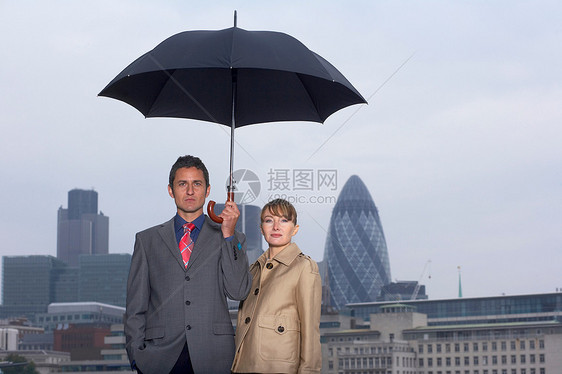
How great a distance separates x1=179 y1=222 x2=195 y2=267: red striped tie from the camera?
8320 millimetres

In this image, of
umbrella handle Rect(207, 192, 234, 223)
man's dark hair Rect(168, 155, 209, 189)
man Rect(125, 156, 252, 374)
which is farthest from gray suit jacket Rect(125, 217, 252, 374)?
man's dark hair Rect(168, 155, 209, 189)

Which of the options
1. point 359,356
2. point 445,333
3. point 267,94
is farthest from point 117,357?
point 267,94

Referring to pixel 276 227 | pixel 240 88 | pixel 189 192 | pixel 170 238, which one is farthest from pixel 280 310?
pixel 240 88

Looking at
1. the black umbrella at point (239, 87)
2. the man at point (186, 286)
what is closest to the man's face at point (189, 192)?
the man at point (186, 286)

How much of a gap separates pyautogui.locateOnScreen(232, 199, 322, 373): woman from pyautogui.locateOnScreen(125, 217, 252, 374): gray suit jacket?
171 millimetres

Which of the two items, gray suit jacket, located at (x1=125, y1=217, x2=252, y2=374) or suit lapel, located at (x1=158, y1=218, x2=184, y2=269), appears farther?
suit lapel, located at (x1=158, y1=218, x2=184, y2=269)

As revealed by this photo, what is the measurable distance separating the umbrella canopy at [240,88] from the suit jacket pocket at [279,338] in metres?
2.47

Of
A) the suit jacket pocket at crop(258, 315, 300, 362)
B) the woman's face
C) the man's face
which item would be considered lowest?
the suit jacket pocket at crop(258, 315, 300, 362)

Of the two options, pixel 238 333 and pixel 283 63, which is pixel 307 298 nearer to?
pixel 238 333

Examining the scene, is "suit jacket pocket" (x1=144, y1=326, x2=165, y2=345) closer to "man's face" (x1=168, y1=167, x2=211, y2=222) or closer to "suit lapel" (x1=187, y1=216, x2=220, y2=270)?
"suit lapel" (x1=187, y1=216, x2=220, y2=270)

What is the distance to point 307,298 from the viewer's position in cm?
824

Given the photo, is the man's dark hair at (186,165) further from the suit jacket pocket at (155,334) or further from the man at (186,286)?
the suit jacket pocket at (155,334)

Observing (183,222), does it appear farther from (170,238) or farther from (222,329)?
(222,329)

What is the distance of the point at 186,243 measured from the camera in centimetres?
839
